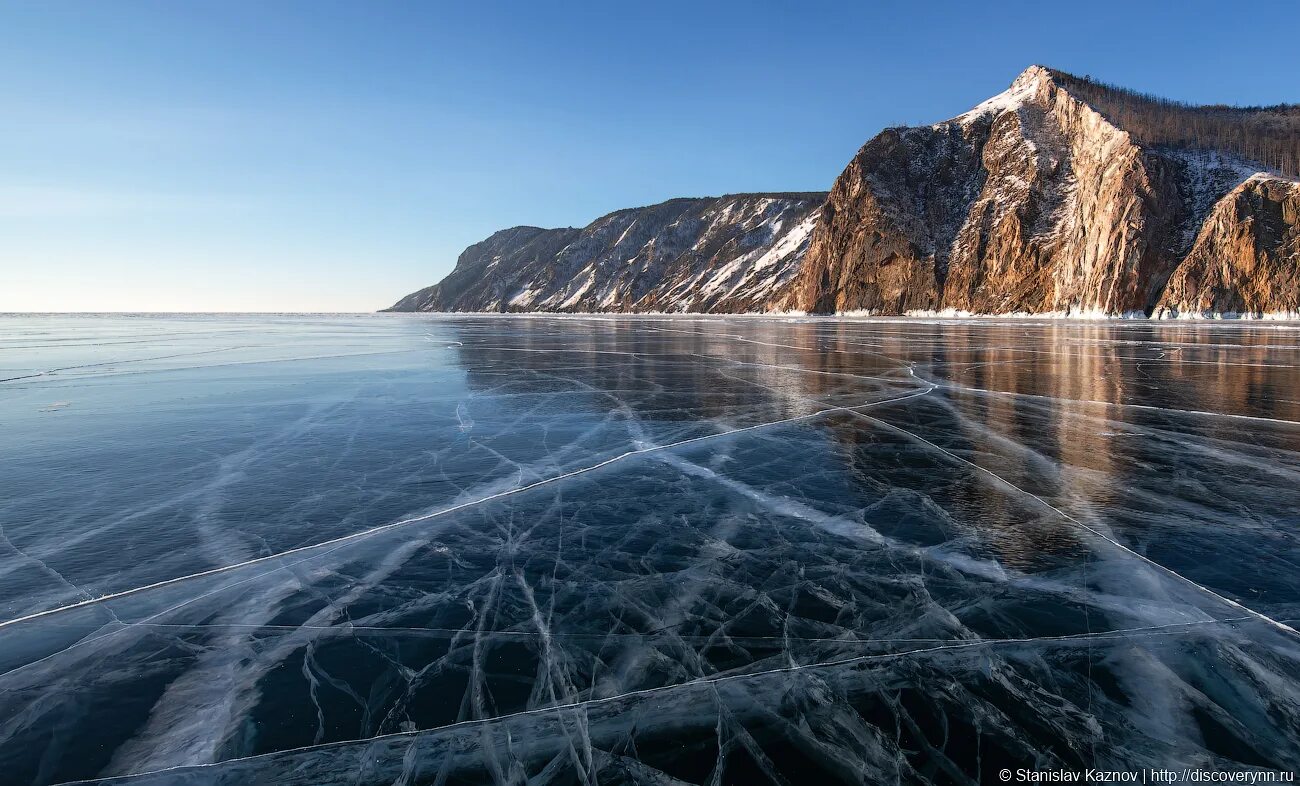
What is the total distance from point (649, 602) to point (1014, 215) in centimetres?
8971

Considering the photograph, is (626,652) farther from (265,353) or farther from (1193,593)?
(265,353)

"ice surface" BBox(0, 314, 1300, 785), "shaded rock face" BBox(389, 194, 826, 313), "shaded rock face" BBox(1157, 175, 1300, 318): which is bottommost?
"ice surface" BBox(0, 314, 1300, 785)

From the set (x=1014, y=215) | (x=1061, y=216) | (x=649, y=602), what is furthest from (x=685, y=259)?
(x=649, y=602)

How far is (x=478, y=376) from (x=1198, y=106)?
14999 cm

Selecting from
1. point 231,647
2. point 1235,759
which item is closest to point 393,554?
point 231,647

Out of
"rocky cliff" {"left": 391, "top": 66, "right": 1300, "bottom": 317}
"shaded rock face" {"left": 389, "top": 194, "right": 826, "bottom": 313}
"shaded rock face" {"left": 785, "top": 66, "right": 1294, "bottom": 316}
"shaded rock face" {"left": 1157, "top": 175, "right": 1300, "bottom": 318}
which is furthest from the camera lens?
"shaded rock face" {"left": 389, "top": 194, "right": 826, "bottom": 313}

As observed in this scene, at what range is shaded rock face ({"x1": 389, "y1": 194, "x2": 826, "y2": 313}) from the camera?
13412 centimetres

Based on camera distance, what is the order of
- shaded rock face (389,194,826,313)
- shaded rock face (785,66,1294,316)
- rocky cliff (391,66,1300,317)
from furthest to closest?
shaded rock face (389,194,826,313) < shaded rock face (785,66,1294,316) < rocky cliff (391,66,1300,317)

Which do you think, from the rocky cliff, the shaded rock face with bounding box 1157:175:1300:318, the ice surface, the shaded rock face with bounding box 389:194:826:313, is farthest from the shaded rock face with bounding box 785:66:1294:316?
the ice surface

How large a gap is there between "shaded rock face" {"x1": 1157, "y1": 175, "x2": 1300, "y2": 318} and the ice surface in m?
67.8

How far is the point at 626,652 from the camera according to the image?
11.6 feet

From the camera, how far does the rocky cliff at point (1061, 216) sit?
59469mm

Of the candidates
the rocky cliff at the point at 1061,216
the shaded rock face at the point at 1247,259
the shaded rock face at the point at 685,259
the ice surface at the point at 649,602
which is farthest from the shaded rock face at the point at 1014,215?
the ice surface at the point at 649,602

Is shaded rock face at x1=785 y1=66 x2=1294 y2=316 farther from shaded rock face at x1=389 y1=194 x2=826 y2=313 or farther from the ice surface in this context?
the ice surface
